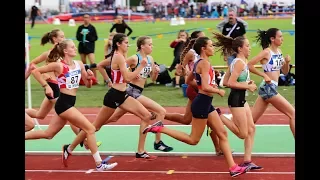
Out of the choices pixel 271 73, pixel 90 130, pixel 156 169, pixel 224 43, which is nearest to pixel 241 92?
pixel 271 73

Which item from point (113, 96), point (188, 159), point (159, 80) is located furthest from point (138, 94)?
point (159, 80)

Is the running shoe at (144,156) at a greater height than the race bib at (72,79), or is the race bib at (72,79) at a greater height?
the race bib at (72,79)

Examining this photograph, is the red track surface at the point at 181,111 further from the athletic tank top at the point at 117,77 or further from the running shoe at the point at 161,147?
the athletic tank top at the point at 117,77

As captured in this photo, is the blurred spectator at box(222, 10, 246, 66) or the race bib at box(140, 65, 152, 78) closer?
the race bib at box(140, 65, 152, 78)

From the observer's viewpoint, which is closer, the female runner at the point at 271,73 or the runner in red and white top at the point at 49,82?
the female runner at the point at 271,73

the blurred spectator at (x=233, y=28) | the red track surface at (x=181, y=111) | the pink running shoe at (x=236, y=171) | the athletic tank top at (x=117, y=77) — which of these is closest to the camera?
the pink running shoe at (x=236, y=171)

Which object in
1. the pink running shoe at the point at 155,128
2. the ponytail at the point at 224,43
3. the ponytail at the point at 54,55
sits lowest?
the pink running shoe at the point at 155,128

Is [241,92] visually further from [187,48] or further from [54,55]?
[54,55]

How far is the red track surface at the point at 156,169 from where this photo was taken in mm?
8773

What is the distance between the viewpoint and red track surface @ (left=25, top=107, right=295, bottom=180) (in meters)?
8.77

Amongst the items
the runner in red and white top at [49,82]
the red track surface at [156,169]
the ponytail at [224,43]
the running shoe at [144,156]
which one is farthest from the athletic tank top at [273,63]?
the runner in red and white top at [49,82]

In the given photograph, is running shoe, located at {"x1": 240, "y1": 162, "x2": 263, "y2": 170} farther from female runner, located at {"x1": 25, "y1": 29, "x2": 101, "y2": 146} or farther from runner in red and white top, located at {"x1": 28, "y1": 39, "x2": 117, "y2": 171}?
female runner, located at {"x1": 25, "y1": 29, "x2": 101, "y2": 146}

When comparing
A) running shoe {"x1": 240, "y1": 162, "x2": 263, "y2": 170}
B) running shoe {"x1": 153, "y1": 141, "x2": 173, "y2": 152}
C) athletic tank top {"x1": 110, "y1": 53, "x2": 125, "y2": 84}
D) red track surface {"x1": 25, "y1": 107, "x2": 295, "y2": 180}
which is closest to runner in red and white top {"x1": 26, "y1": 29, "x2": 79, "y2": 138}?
red track surface {"x1": 25, "y1": 107, "x2": 295, "y2": 180}
